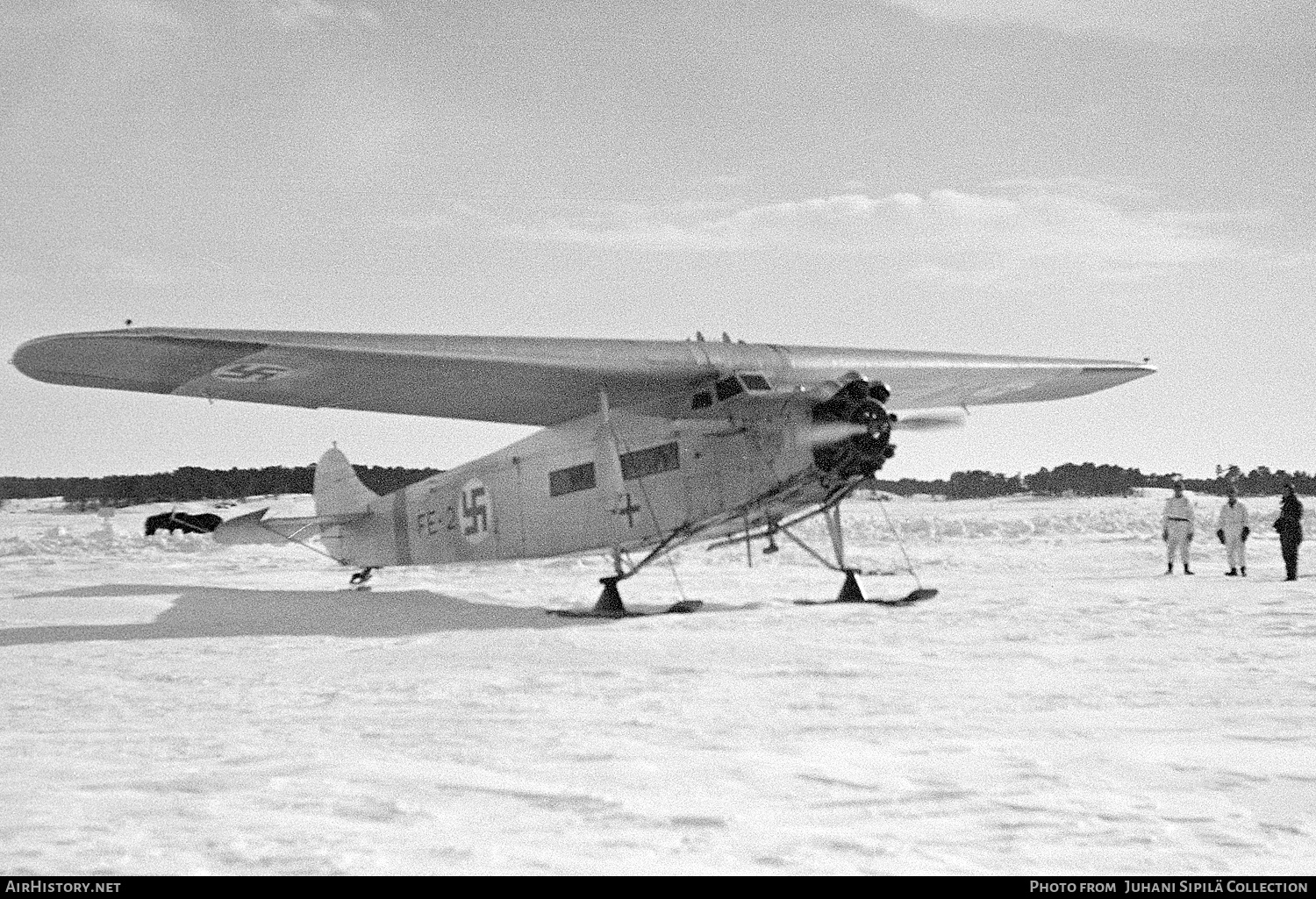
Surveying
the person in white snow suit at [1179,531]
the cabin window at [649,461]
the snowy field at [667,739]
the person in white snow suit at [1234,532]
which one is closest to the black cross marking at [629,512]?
the cabin window at [649,461]

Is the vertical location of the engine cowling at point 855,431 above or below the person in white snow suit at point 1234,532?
above

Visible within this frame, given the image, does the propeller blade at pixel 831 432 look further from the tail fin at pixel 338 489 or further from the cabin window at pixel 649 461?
the tail fin at pixel 338 489

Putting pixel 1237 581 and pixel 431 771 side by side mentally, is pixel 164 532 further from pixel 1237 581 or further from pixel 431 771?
pixel 431 771

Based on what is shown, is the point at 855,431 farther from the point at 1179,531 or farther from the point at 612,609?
the point at 1179,531

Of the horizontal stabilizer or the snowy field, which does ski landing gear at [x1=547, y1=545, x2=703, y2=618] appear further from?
the horizontal stabilizer

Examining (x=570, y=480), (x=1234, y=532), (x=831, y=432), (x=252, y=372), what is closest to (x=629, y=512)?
(x=570, y=480)

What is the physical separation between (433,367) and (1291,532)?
1263cm

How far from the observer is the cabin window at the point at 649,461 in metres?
12.8

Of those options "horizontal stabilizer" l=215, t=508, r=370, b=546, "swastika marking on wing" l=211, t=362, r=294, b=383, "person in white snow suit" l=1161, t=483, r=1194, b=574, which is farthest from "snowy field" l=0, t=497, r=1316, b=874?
"person in white snow suit" l=1161, t=483, r=1194, b=574

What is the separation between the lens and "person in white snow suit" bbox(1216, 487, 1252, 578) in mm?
17375

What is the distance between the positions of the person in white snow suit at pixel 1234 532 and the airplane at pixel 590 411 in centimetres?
599

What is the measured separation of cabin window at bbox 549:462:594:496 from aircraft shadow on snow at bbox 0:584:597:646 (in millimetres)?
1466

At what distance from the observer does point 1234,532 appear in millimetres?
17469
